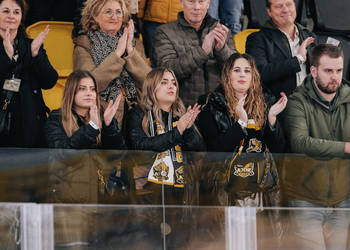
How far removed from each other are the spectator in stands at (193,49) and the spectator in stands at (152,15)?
134 millimetres

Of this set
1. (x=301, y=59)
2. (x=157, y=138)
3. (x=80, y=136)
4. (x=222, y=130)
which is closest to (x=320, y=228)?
(x=222, y=130)

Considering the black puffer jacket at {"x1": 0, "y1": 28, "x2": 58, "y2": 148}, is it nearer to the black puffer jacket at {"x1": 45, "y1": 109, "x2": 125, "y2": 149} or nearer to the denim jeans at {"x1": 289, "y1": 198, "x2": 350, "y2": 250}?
the black puffer jacket at {"x1": 45, "y1": 109, "x2": 125, "y2": 149}

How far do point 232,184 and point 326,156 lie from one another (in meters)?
0.90

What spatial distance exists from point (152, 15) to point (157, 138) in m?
1.24

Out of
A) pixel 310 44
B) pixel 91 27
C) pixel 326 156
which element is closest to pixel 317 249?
pixel 326 156

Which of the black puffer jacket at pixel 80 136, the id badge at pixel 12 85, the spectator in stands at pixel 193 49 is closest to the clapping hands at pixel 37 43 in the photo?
the id badge at pixel 12 85

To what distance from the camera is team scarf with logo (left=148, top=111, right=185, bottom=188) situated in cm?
721

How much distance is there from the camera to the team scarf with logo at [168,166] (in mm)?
7215

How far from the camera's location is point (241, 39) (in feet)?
26.4

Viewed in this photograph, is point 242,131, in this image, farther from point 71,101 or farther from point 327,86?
point 71,101

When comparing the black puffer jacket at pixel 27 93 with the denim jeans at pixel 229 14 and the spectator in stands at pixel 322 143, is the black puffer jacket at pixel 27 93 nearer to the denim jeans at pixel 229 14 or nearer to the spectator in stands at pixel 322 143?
the denim jeans at pixel 229 14

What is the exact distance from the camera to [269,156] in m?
7.57

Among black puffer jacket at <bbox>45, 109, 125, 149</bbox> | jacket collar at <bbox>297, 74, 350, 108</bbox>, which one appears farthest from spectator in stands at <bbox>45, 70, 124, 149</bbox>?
jacket collar at <bbox>297, 74, 350, 108</bbox>

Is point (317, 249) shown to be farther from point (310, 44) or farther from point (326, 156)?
point (310, 44)
